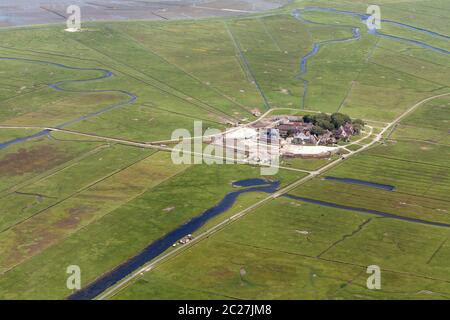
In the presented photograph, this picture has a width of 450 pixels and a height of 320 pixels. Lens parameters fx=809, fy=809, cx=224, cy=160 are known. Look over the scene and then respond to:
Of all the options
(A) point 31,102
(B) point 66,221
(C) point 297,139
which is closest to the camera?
(B) point 66,221

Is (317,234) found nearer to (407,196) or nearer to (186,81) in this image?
(407,196)

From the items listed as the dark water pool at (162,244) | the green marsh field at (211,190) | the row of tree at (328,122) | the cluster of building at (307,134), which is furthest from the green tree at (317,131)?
the dark water pool at (162,244)

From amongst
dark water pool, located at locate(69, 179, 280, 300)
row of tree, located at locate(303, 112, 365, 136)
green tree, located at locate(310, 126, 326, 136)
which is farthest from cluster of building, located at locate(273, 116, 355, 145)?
dark water pool, located at locate(69, 179, 280, 300)

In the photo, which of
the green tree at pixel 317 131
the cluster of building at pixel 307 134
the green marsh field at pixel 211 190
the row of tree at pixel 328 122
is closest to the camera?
the green marsh field at pixel 211 190

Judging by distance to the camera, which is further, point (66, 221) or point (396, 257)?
point (66, 221)

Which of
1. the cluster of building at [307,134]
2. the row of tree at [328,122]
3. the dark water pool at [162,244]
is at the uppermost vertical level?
the row of tree at [328,122]

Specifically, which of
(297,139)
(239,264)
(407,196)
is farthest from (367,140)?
(239,264)

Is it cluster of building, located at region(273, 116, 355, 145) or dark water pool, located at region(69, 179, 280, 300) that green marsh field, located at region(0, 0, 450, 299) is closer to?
dark water pool, located at region(69, 179, 280, 300)

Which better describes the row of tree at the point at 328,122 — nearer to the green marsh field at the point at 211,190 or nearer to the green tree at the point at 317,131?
the green tree at the point at 317,131

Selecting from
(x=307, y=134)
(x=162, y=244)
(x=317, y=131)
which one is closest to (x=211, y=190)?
(x=162, y=244)

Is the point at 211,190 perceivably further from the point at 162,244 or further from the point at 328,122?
the point at 328,122

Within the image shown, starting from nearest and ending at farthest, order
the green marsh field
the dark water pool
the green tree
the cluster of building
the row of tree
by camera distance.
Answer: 1. the dark water pool
2. the green marsh field
3. the cluster of building
4. the green tree
5. the row of tree
